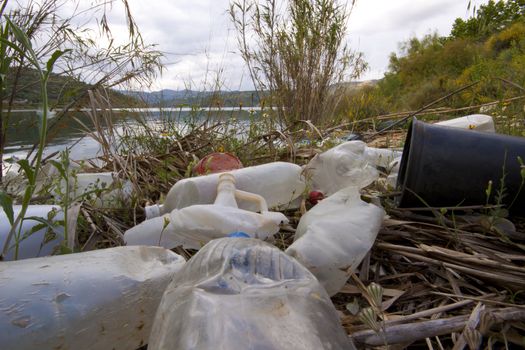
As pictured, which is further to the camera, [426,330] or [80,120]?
[80,120]

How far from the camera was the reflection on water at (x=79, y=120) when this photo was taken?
6.48 ft

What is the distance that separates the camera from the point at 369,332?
2.34 ft

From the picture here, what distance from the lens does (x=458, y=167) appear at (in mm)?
1299

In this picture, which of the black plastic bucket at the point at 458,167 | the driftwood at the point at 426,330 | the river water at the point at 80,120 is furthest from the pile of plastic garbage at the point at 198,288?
the river water at the point at 80,120

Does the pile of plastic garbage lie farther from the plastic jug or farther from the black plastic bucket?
the black plastic bucket

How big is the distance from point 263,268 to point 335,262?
226mm

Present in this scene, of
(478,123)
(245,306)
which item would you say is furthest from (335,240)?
(478,123)

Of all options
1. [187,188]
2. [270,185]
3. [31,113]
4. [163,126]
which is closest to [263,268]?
[187,188]

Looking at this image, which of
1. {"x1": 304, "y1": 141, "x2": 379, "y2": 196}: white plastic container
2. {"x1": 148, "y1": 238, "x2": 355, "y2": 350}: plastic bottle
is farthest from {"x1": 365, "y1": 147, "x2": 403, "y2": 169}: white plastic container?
{"x1": 148, "y1": 238, "x2": 355, "y2": 350}: plastic bottle

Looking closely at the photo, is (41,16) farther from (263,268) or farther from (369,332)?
(369,332)

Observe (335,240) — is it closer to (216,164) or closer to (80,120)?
(216,164)

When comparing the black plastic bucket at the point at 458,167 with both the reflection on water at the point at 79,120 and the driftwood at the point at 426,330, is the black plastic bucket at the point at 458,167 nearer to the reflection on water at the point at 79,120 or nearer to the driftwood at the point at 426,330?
the driftwood at the point at 426,330

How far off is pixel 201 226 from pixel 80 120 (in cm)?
132

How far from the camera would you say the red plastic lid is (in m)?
1.55
